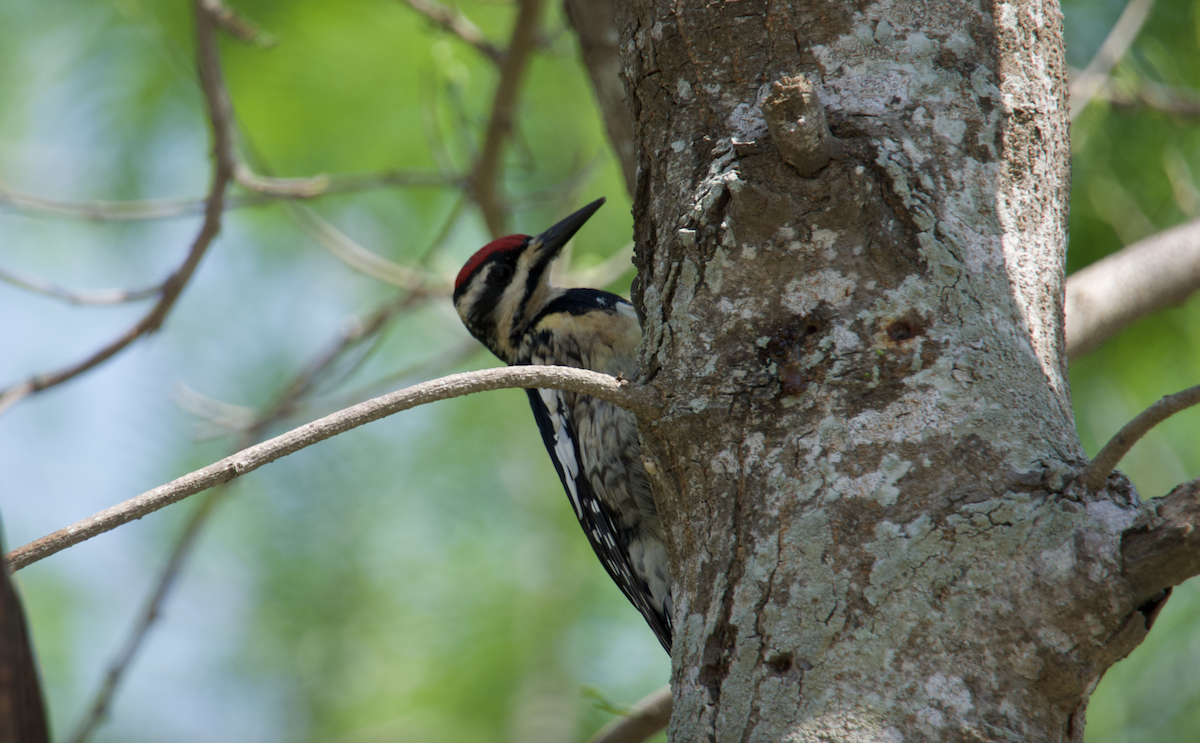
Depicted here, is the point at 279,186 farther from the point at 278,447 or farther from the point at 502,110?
the point at 278,447

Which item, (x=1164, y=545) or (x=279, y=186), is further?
(x=279, y=186)

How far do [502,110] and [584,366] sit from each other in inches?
40.6

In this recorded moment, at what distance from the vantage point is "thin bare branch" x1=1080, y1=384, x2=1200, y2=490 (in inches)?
43.6

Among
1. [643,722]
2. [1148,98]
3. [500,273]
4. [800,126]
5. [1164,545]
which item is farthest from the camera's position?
[1148,98]

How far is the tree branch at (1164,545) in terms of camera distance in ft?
3.83

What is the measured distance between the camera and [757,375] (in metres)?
1.54

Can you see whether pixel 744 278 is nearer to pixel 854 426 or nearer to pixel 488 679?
pixel 854 426

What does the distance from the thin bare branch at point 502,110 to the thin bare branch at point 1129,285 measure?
76.0 inches

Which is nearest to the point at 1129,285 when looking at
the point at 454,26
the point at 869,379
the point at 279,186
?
the point at 869,379

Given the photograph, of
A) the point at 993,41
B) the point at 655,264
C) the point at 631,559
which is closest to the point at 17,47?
the point at 631,559

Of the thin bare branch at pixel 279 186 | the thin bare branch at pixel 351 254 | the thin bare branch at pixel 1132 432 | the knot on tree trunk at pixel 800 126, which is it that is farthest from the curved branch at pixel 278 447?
the thin bare branch at pixel 351 254

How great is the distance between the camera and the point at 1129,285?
8.65 feet

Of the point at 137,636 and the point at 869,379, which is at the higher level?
the point at 137,636

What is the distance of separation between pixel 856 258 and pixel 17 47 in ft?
19.3
